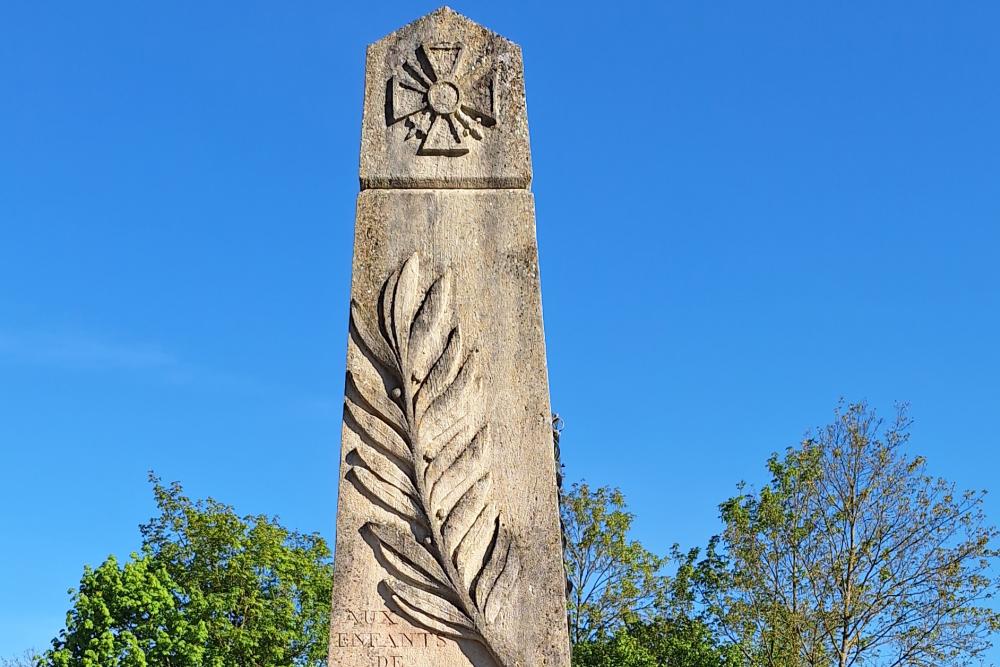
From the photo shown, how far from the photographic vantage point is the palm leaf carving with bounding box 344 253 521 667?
16.4 ft

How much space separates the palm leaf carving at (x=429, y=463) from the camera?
5.00m

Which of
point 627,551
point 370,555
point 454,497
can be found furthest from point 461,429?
point 627,551

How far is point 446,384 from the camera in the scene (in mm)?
5332

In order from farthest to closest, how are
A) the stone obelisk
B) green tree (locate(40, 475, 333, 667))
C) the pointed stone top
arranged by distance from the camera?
green tree (locate(40, 475, 333, 667)), the pointed stone top, the stone obelisk

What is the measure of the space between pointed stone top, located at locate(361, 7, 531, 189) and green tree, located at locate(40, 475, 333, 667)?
20928 mm

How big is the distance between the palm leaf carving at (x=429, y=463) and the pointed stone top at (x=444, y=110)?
52 centimetres

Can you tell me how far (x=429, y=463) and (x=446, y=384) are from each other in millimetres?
376

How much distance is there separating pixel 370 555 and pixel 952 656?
2124cm

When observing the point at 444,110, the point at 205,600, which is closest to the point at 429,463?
the point at 444,110

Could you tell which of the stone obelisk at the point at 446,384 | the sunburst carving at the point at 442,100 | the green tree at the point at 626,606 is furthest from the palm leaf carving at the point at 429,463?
the green tree at the point at 626,606

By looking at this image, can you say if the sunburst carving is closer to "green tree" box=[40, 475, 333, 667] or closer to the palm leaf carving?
the palm leaf carving

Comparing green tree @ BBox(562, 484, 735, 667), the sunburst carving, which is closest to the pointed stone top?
the sunburst carving

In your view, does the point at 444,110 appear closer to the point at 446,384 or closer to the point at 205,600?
the point at 446,384

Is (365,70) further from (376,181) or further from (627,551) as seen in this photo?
(627,551)
